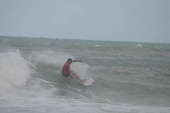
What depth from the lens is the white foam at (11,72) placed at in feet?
27.5

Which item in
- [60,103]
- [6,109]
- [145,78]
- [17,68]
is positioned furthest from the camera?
[145,78]

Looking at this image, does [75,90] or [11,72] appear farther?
[11,72]

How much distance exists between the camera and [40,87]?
8.98 metres

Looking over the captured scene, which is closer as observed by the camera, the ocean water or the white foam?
the ocean water

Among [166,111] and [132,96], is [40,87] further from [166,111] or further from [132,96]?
[166,111]

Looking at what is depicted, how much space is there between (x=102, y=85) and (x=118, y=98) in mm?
2002

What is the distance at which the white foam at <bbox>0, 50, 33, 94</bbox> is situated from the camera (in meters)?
8.39

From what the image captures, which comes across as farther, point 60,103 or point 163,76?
point 163,76

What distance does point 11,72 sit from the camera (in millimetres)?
9469

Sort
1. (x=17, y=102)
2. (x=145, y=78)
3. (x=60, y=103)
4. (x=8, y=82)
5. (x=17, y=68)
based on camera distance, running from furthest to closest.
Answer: (x=145, y=78), (x=17, y=68), (x=8, y=82), (x=60, y=103), (x=17, y=102)

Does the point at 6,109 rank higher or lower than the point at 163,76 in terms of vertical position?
lower

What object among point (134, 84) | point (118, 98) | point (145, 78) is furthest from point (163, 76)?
point (118, 98)

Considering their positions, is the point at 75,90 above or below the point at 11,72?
below

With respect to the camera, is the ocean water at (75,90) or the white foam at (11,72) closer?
the ocean water at (75,90)
